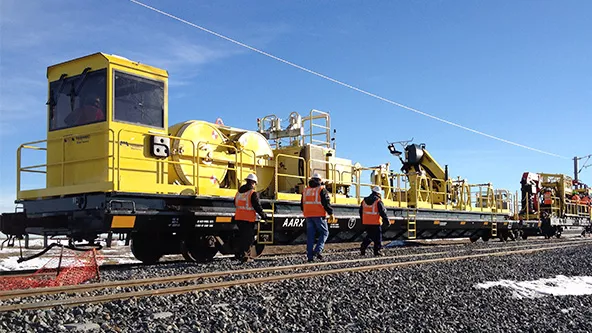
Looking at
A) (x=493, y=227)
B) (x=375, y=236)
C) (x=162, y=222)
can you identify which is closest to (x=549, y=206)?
(x=493, y=227)

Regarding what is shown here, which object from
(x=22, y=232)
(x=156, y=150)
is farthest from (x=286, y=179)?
(x=22, y=232)

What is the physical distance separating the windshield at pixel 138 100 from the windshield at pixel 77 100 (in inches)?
9.5

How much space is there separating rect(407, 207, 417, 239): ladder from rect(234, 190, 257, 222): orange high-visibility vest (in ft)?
23.2

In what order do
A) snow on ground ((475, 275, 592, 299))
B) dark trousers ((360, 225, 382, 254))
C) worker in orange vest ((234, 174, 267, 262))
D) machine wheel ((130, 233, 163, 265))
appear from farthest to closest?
1. dark trousers ((360, 225, 382, 254))
2. machine wheel ((130, 233, 163, 265))
3. worker in orange vest ((234, 174, 267, 262))
4. snow on ground ((475, 275, 592, 299))

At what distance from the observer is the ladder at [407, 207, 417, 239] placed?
633 inches

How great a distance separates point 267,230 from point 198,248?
5.08 feet

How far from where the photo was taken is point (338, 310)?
5543mm

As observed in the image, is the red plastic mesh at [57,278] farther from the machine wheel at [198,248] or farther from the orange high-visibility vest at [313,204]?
the orange high-visibility vest at [313,204]

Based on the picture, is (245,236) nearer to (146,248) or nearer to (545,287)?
(146,248)

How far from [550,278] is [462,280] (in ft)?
6.16

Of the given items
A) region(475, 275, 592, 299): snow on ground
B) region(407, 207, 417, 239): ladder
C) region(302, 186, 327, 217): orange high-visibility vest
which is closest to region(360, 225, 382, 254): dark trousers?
region(302, 186, 327, 217): orange high-visibility vest

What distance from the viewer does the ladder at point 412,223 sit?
52.7 feet

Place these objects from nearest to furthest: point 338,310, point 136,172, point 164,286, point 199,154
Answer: point 338,310 → point 164,286 → point 136,172 → point 199,154

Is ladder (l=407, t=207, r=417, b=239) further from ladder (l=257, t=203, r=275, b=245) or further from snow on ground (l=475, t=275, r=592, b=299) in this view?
snow on ground (l=475, t=275, r=592, b=299)
